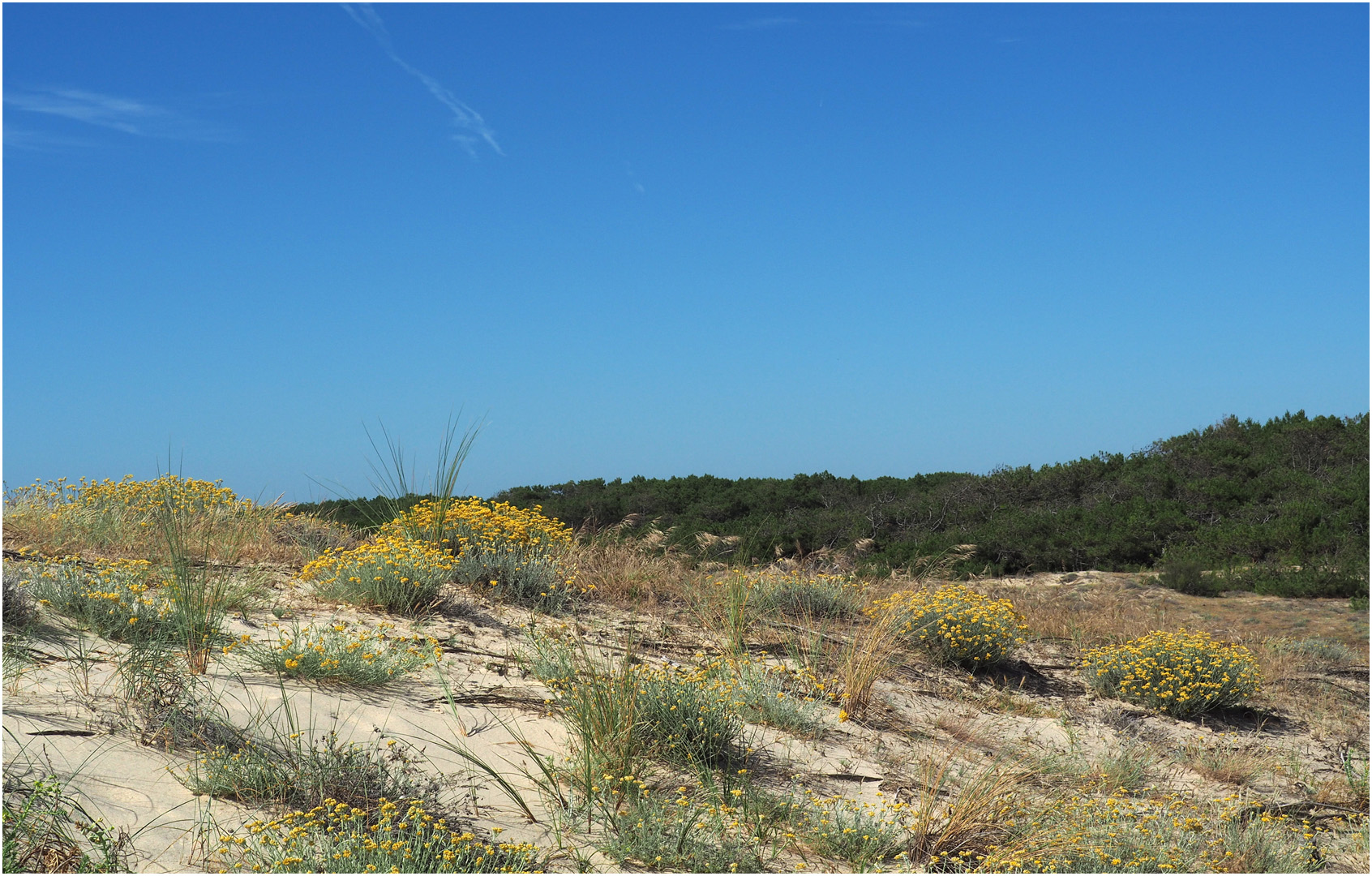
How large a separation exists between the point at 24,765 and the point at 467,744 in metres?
1.68

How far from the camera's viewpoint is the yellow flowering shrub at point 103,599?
4926mm

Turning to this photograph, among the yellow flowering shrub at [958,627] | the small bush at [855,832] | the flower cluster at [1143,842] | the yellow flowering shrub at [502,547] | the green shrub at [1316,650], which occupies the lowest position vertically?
the flower cluster at [1143,842]

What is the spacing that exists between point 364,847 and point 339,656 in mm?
1847

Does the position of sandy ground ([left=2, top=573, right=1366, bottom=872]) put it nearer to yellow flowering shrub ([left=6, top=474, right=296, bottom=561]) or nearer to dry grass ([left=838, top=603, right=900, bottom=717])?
dry grass ([left=838, top=603, right=900, bottom=717])

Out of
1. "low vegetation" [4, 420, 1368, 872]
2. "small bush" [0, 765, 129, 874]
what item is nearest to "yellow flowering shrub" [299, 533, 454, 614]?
"low vegetation" [4, 420, 1368, 872]

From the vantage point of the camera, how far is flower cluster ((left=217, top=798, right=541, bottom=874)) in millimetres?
3041

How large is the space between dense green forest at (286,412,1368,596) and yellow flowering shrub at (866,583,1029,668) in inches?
156

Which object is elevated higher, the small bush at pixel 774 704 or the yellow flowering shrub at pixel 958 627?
the yellow flowering shrub at pixel 958 627

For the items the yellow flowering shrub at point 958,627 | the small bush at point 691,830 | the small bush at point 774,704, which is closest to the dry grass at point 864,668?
the small bush at point 774,704

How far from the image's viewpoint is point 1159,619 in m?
9.81

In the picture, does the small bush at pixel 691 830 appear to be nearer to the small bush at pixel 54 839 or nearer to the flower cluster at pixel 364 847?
→ the flower cluster at pixel 364 847

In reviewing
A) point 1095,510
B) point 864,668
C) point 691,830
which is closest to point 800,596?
point 864,668

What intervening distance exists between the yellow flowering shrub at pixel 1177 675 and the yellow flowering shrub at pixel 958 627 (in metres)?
0.73

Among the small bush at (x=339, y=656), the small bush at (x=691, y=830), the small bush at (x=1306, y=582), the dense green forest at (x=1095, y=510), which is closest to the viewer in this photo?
the small bush at (x=691, y=830)
